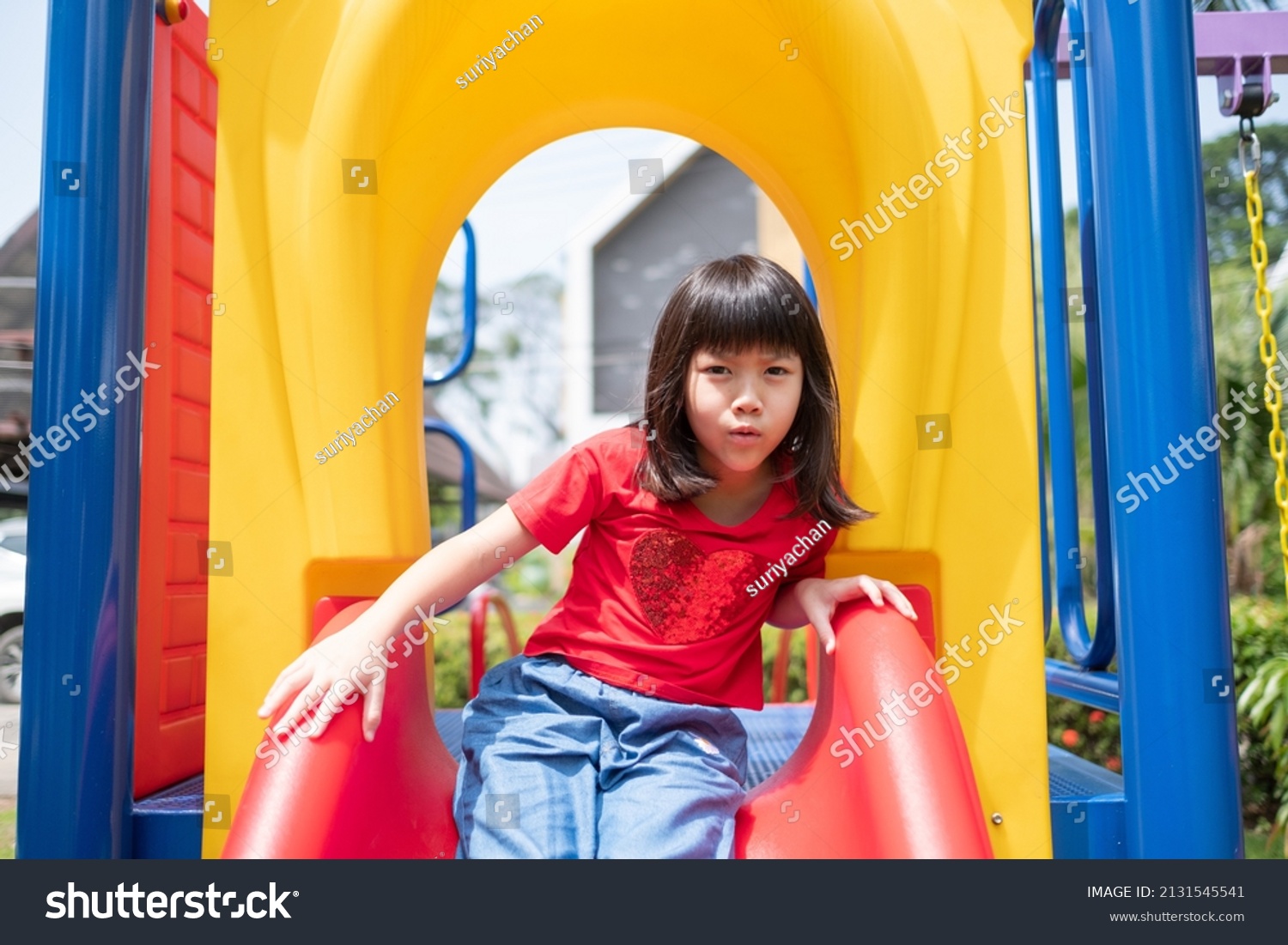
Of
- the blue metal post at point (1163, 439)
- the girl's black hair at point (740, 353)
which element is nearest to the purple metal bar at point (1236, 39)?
the blue metal post at point (1163, 439)

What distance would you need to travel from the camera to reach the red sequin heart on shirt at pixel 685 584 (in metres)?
1.58

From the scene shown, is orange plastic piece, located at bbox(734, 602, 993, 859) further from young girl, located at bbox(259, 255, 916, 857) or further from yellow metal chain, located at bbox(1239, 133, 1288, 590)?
yellow metal chain, located at bbox(1239, 133, 1288, 590)

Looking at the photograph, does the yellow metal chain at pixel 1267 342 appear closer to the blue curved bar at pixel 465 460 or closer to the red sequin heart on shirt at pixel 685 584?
the red sequin heart on shirt at pixel 685 584

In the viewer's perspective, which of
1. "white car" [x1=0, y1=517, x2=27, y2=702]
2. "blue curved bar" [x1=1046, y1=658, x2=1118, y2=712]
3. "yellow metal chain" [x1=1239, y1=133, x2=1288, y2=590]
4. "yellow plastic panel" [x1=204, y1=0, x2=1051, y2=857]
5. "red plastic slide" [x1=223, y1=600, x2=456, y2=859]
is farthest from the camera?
"white car" [x1=0, y1=517, x2=27, y2=702]

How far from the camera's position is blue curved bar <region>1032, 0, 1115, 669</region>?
224cm

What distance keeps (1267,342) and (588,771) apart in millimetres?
1352

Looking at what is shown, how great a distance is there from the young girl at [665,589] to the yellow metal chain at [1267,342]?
730 millimetres

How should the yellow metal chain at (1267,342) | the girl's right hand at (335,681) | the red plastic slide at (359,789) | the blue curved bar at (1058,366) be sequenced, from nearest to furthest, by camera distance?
1. the red plastic slide at (359,789)
2. the girl's right hand at (335,681)
3. the yellow metal chain at (1267,342)
4. the blue curved bar at (1058,366)

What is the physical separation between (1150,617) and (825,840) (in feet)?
1.90

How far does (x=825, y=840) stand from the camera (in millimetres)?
1466

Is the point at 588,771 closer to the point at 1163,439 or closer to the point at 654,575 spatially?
the point at 654,575

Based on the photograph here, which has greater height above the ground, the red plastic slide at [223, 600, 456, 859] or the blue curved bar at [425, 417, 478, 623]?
the blue curved bar at [425, 417, 478, 623]

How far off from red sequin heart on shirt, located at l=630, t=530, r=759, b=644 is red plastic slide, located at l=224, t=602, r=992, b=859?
17 centimetres

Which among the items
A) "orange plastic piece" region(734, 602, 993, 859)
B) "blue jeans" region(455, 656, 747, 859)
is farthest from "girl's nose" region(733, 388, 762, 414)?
"blue jeans" region(455, 656, 747, 859)
